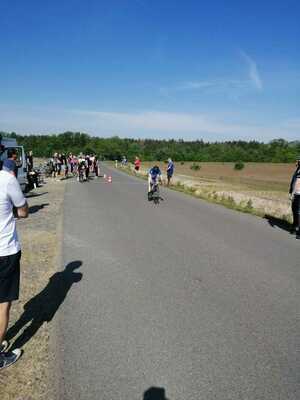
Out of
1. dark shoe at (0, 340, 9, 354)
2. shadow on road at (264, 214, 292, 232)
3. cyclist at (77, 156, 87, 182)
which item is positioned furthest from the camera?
cyclist at (77, 156, 87, 182)

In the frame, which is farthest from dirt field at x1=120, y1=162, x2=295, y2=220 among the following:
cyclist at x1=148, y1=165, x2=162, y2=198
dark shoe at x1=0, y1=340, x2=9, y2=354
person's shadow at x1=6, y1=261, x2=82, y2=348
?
dark shoe at x1=0, y1=340, x2=9, y2=354

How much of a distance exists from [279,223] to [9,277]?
35.8ft

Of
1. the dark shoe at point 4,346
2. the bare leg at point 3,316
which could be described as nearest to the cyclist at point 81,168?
the dark shoe at point 4,346

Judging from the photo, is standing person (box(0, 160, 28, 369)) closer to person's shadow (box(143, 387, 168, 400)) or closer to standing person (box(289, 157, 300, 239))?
person's shadow (box(143, 387, 168, 400))

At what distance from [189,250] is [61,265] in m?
2.91

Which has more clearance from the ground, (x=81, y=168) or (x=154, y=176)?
(x=154, y=176)

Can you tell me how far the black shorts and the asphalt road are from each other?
2.72 feet

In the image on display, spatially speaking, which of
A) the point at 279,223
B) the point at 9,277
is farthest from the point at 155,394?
the point at 279,223

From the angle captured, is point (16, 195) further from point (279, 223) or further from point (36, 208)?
point (36, 208)

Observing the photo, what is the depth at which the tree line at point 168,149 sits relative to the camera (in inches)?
4980

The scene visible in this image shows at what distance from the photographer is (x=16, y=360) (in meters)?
3.72

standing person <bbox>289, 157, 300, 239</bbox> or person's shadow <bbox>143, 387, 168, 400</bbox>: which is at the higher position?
standing person <bbox>289, 157, 300, 239</bbox>

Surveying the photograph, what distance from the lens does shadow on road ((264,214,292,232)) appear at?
1195 cm

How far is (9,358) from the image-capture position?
370cm
